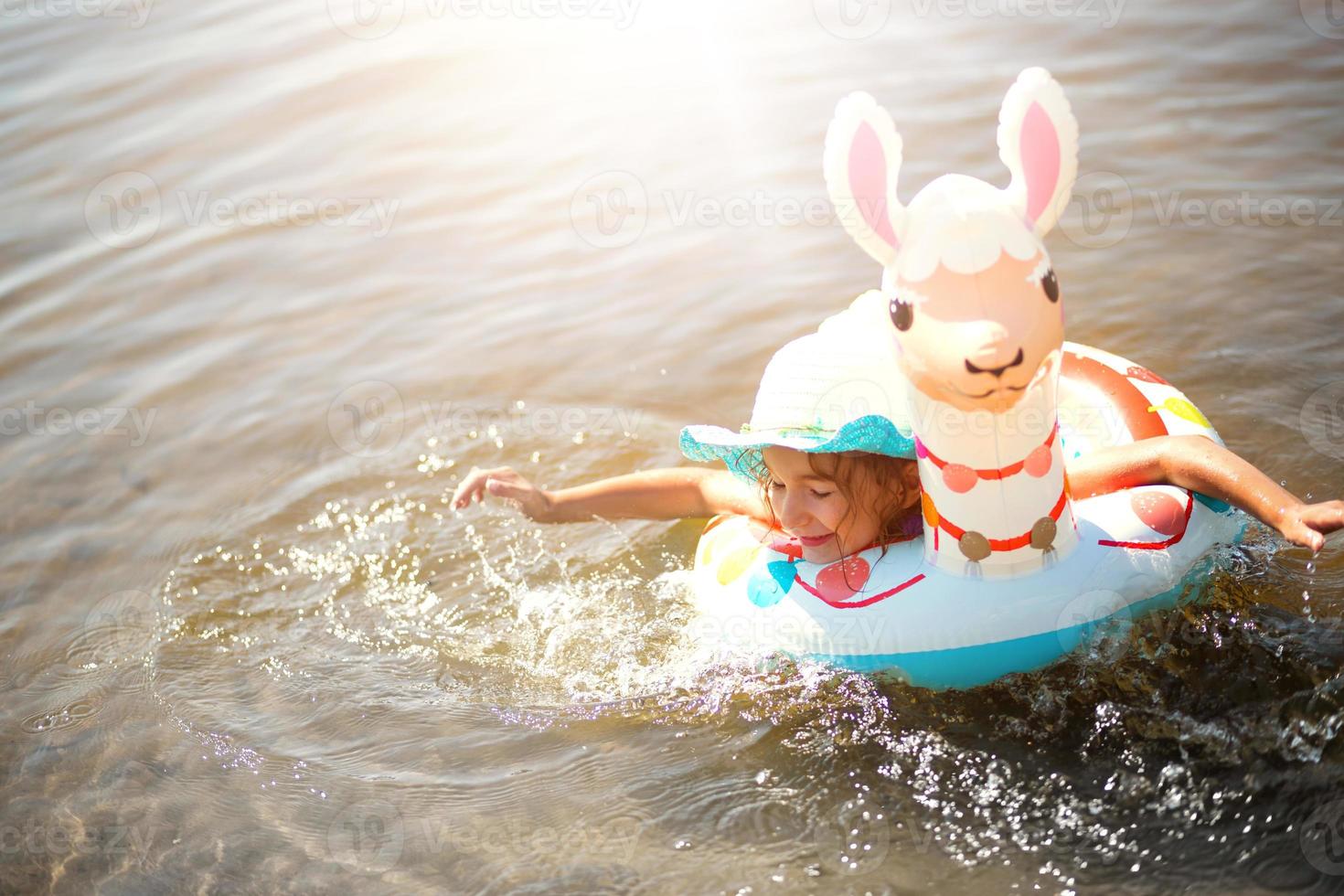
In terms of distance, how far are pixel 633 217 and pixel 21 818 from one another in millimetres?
4286

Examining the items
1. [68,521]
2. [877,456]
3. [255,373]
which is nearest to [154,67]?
[255,373]

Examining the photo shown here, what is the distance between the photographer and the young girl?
311cm

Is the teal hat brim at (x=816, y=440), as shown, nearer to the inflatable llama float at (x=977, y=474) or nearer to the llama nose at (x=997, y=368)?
the inflatable llama float at (x=977, y=474)

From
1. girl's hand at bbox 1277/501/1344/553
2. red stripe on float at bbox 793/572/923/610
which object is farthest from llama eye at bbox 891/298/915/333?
girl's hand at bbox 1277/501/1344/553

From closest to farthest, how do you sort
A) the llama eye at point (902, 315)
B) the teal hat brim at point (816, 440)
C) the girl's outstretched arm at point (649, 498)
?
the llama eye at point (902, 315)
the teal hat brim at point (816, 440)
the girl's outstretched arm at point (649, 498)

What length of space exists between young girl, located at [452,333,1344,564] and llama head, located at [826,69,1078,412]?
1.14 feet

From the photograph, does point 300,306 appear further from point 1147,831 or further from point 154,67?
point 1147,831

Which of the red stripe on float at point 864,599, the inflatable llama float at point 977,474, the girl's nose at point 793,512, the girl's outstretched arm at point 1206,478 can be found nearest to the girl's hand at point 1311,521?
the girl's outstretched arm at point 1206,478

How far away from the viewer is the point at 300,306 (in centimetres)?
648

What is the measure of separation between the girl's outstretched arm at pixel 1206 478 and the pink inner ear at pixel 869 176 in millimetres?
1030

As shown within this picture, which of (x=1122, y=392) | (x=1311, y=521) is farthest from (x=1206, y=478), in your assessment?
(x=1122, y=392)

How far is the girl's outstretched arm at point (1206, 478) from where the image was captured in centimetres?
293

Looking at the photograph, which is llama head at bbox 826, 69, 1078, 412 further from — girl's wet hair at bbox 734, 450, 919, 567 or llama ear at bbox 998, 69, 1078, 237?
girl's wet hair at bbox 734, 450, 919, 567

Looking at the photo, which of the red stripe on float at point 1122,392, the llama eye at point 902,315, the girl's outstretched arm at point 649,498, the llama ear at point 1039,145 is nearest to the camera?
the llama ear at point 1039,145
